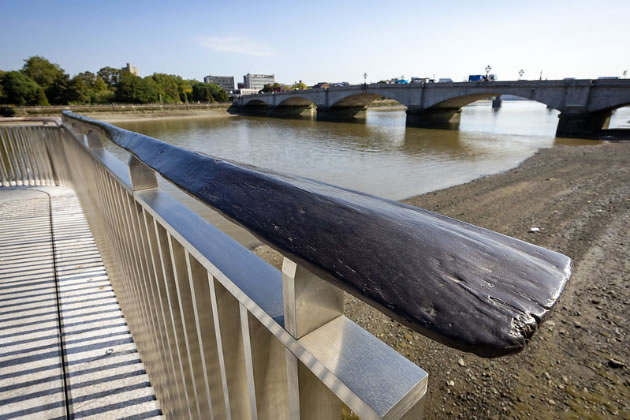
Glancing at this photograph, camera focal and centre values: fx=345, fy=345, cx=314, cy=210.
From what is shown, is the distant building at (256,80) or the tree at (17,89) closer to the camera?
the tree at (17,89)

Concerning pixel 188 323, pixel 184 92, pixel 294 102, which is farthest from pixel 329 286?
pixel 184 92

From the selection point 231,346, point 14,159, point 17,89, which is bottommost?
point 14,159

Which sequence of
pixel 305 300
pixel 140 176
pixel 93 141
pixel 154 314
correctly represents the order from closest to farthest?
pixel 305 300 < pixel 140 176 < pixel 154 314 < pixel 93 141

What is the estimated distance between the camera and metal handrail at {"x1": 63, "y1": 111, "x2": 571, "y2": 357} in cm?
27

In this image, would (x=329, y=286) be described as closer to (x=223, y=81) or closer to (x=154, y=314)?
(x=154, y=314)

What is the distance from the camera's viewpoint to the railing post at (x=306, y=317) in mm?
424

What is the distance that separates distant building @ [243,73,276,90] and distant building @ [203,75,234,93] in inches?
233

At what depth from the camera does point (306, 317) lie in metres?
0.44

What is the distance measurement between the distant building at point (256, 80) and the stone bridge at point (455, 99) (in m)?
98.9

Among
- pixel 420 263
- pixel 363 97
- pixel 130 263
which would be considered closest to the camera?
pixel 420 263

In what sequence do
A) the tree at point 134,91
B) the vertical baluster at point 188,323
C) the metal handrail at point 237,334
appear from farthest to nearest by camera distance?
the tree at point 134,91
the vertical baluster at point 188,323
the metal handrail at point 237,334

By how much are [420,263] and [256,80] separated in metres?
149

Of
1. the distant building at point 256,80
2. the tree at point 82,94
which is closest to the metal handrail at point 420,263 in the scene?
the tree at point 82,94

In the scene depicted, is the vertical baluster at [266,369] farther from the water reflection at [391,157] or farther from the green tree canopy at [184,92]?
the green tree canopy at [184,92]
